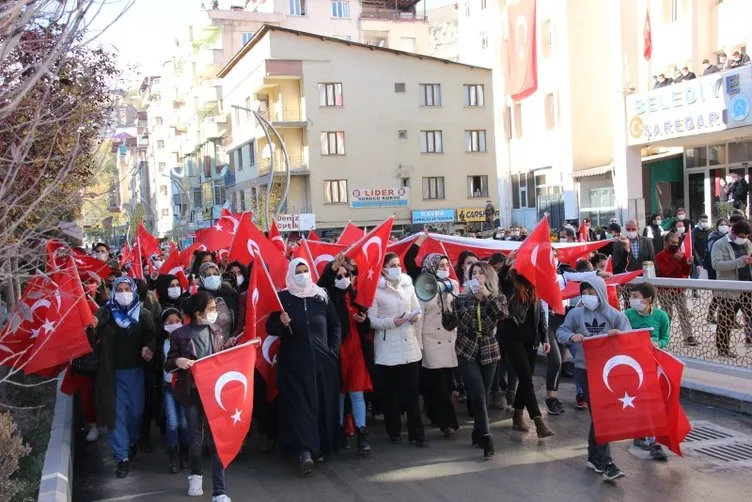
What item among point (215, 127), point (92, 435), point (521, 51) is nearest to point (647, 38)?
point (521, 51)

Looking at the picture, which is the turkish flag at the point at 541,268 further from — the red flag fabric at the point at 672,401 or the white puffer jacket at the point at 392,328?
the red flag fabric at the point at 672,401

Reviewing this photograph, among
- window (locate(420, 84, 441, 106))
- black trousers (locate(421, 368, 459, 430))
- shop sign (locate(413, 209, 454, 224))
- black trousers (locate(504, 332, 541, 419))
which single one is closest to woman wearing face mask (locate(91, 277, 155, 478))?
black trousers (locate(421, 368, 459, 430))

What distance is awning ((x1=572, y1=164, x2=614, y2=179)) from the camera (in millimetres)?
32322

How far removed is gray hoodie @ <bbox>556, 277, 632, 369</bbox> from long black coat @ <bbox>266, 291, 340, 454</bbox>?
2155 mm

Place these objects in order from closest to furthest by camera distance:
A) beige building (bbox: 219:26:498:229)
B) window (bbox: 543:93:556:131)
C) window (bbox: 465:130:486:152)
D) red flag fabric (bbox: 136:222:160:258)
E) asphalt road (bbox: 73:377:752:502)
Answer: asphalt road (bbox: 73:377:752:502) < red flag fabric (bbox: 136:222:160:258) < window (bbox: 543:93:556:131) < beige building (bbox: 219:26:498:229) < window (bbox: 465:130:486:152)

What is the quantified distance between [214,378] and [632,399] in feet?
11.5

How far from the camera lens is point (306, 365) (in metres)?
7.64

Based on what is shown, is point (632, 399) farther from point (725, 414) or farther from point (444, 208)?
point (444, 208)

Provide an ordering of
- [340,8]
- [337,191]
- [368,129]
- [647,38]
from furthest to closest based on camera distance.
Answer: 1. [340,8]
2. [368,129]
3. [337,191]
4. [647,38]

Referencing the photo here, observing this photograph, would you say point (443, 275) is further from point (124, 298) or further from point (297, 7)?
point (297, 7)

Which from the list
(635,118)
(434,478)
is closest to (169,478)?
(434,478)

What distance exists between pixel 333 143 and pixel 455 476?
43964 millimetres

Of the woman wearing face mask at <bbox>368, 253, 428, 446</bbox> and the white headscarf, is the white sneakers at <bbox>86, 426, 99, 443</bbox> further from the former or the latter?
the woman wearing face mask at <bbox>368, 253, 428, 446</bbox>

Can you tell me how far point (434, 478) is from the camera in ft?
23.2
